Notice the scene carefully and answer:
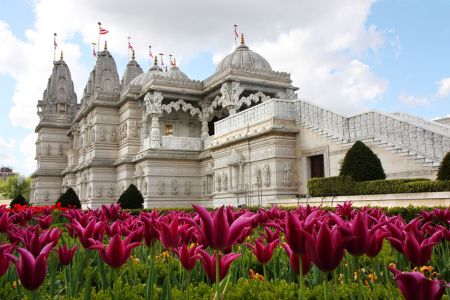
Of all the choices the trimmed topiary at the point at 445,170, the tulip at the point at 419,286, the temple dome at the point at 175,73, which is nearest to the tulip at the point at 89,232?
the tulip at the point at 419,286

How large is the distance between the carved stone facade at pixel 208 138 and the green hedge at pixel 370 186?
189 centimetres

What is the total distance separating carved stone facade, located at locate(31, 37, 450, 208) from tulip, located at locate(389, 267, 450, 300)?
1415 centimetres

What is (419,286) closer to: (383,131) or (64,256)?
(64,256)

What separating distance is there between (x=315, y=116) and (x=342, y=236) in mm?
18598

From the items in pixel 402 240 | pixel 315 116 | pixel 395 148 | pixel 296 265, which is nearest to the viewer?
pixel 296 265

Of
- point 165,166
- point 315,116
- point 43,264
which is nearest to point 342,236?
point 43,264

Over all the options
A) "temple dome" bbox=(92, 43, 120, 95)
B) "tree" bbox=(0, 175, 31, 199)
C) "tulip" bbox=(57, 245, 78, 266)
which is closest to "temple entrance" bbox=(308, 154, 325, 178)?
"tulip" bbox=(57, 245, 78, 266)

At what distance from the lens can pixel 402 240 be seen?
2.91 meters

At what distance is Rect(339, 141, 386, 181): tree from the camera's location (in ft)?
49.4

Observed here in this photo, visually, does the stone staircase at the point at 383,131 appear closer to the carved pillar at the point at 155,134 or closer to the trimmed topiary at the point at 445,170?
the trimmed topiary at the point at 445,170

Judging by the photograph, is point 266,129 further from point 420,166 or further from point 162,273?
point 162,273

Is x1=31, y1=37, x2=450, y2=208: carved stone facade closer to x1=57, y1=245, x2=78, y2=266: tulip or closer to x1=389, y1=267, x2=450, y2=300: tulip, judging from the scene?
x1=57, y1=245, x2=78, y2=266: tulip

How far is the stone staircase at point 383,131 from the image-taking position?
1459cm

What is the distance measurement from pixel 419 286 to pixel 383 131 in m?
16.1
